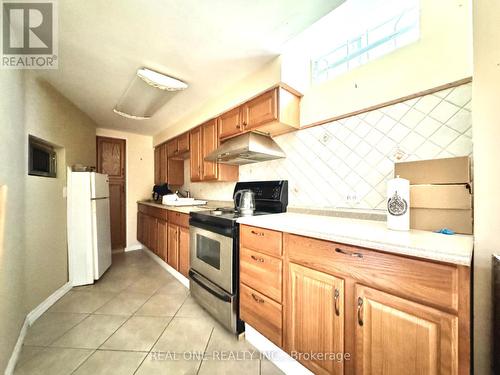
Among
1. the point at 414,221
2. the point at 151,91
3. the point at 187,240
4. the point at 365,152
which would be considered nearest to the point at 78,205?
the point at 187,240

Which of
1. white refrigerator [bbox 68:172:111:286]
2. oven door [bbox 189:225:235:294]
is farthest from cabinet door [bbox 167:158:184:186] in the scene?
oven door [bbox 189:225:235:294]

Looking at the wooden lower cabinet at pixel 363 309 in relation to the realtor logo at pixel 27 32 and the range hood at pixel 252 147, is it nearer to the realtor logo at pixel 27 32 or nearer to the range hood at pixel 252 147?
the range hood at pixel 252 147

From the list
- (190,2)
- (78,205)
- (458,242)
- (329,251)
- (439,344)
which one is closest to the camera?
(439,344)

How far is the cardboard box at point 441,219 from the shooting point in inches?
37.9

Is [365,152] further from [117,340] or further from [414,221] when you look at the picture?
[117,340]

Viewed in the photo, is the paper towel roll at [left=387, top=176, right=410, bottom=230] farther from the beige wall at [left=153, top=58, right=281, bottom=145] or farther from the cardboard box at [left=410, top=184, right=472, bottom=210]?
the beige wall at [left=153, top=58, right=281, bottom=145]

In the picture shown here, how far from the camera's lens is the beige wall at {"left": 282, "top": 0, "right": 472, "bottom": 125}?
3.48ft

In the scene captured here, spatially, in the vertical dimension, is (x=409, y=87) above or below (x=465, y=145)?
above

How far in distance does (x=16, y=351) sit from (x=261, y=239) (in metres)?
1.82

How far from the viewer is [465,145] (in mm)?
1061

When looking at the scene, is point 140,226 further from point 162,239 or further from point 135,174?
point 162,239

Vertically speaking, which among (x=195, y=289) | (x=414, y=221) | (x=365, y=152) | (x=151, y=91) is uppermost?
(x=151, y=91)

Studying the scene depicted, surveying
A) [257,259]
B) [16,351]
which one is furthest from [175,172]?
[257,259]

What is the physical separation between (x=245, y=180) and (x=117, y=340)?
1.84 m
